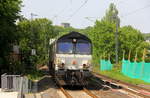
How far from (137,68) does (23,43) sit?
66.6 ft

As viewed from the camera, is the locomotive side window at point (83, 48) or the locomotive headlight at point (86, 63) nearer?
the locomotive headlight at point (86, 63)

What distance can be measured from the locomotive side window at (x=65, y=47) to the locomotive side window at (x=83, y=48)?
434mm

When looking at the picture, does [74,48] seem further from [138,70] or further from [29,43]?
[29,43]

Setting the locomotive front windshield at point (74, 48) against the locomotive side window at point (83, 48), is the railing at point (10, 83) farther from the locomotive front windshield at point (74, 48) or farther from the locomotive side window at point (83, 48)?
the locomotive side window at point (83, 48)

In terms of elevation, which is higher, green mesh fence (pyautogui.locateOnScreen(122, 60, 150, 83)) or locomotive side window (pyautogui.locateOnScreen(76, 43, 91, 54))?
locomotive side window (pyautogui.locateOnScreen(76, 43, 91, 54))

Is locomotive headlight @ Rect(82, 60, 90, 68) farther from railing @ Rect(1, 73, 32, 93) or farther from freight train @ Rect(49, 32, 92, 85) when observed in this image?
railing @ Rect(1, 73, 32, 93)

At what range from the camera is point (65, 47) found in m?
19.0

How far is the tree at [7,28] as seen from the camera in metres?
19.5

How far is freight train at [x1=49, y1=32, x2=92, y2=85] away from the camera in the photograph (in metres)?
18.3

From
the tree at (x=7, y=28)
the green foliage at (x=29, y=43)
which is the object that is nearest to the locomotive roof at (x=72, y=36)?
the tree at (x=7, y=28)

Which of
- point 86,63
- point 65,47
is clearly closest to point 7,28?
point 65,47

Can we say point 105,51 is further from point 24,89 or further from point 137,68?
point 24,89

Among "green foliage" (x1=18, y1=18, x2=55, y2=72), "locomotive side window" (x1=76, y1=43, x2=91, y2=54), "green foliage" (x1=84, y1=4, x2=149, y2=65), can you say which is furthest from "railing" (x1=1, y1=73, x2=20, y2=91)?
"green foliage" (x1=84, y1=4, x2=149, y2=65)

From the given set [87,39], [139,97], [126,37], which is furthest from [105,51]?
[139,97]
